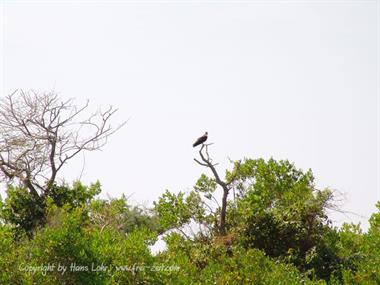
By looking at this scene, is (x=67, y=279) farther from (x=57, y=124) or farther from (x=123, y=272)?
(x=57, y=124)

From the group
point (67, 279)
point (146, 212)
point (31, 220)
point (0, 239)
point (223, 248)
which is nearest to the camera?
point (67, 279)

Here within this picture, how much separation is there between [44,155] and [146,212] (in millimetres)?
7436

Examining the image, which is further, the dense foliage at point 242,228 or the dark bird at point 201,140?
the dark bird at point 201,140

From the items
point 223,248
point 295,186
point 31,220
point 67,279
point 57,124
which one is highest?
point 57,124

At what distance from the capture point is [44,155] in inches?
933

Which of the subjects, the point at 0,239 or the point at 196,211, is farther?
the point at 196,211

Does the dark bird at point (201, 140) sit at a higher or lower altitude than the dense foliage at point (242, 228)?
higher

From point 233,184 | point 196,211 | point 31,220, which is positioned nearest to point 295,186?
point 233,184

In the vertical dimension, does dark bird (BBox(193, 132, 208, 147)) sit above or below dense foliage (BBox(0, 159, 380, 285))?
above

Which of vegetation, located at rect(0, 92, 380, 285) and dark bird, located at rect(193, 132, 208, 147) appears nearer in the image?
vegetation, located at rect(0, 92, 380, 285)

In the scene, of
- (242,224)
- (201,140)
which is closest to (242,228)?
(242,224)

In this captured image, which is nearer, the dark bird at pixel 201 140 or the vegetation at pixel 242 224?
the vegetation at pixel 242 224

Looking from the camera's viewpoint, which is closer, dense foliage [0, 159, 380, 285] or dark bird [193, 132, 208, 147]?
dense foliage [0, 159, 380, 285]

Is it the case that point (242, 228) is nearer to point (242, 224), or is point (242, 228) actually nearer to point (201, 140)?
point (242, 224)
